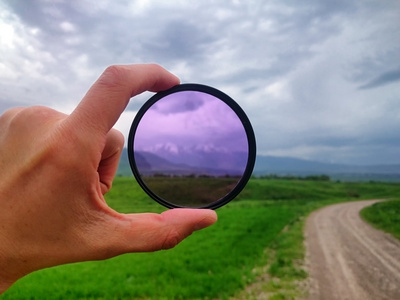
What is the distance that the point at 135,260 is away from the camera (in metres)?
14.9

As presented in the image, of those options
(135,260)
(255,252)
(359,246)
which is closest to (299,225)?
(359,246)

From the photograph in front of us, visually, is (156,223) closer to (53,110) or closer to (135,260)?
(53,110)

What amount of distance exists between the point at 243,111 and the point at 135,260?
1297 cm

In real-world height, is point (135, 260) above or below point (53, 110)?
below

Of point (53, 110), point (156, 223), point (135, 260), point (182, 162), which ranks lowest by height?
point (135, 260)

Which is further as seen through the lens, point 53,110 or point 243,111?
point 243,111

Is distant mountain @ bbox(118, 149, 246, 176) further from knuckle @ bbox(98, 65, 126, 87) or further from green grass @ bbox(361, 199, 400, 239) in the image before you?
green grass @ bbox(361, 199, 400, 239)

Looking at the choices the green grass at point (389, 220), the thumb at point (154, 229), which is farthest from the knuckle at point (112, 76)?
the green grass at point (389, 220)

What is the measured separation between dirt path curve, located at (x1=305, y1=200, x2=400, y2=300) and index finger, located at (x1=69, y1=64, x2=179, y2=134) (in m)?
→ 10.1

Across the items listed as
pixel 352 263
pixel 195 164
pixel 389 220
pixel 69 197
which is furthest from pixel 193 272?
pixel 389 220

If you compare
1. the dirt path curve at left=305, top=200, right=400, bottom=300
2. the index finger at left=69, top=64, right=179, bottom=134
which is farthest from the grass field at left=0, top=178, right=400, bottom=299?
the index finger at left=69, top=64, right=179, bottom=134

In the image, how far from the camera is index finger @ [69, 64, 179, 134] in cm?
218

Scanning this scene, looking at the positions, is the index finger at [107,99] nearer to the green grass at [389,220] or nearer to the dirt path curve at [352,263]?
the dirt path curve at [352,263]

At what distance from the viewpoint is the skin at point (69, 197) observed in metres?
2.18
